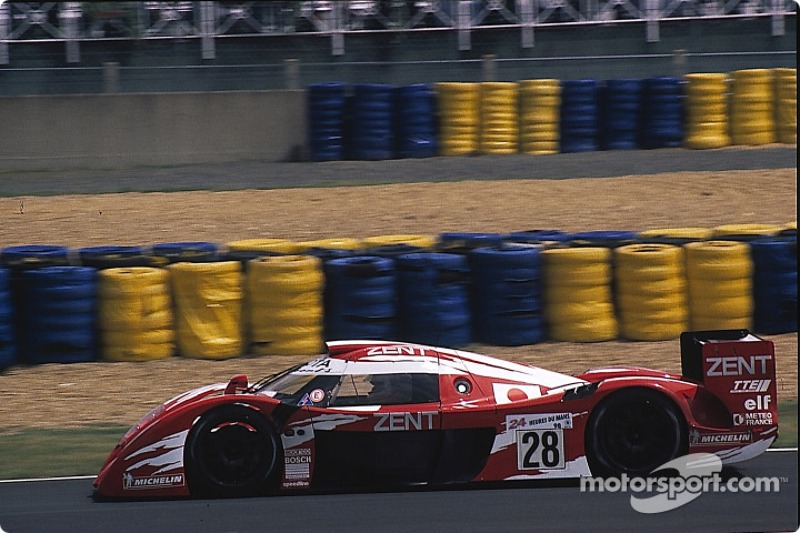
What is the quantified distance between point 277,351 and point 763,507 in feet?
17.7

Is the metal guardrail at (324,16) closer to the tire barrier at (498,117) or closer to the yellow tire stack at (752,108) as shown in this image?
the tire barrier at (498,117)

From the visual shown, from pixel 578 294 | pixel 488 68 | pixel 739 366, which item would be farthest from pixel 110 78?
pixel 739 366

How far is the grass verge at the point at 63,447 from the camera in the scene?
810 cm

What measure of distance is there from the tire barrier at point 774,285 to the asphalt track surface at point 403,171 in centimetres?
544

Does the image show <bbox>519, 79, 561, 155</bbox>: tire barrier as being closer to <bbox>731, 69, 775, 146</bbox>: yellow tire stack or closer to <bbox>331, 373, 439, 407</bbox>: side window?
<bbox>731, 69, 775, 146</bbox>: yellow tire stack

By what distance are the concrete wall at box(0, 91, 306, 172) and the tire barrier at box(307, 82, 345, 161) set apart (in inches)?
15.8

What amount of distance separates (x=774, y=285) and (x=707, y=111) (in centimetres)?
642

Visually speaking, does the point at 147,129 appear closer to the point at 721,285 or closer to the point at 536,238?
the point at 536,238

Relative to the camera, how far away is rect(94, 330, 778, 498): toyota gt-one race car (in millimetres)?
6961

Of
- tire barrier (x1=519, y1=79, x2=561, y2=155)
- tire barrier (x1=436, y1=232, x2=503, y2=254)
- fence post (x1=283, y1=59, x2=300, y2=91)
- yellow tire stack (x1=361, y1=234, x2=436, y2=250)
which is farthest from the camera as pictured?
fence post (x1=283, y1=59, x2=300, y2=91)

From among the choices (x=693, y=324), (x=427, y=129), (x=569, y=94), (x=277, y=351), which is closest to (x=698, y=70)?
(x=569, y=94)

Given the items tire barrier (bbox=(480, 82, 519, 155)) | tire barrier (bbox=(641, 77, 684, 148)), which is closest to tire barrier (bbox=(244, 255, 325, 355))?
tire barrier (bbox=(480, 82, 519, 155))

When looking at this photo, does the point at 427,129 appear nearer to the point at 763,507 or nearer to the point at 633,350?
the point at 633,350

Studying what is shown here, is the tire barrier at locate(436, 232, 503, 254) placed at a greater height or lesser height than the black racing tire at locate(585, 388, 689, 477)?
greater
